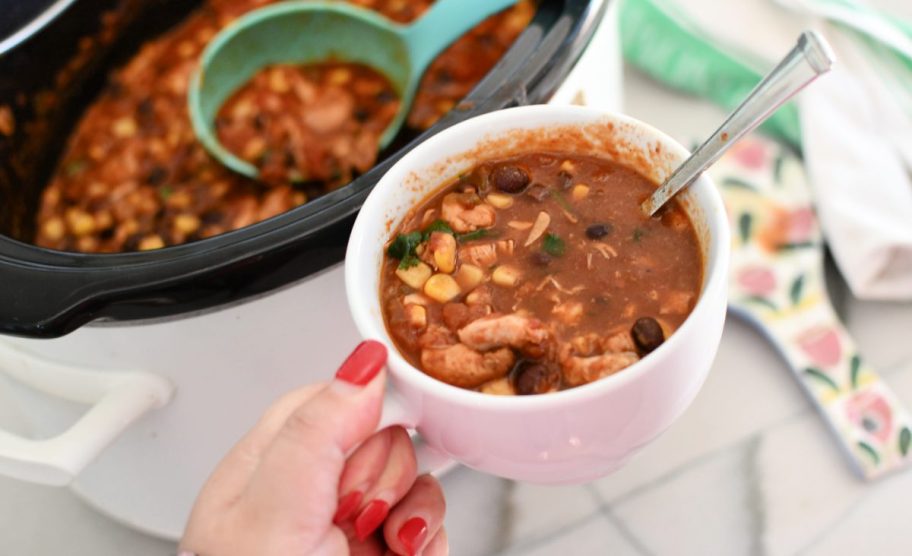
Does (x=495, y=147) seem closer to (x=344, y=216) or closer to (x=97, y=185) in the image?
(x=344, y=216)

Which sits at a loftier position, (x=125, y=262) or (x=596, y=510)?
(x=125, y=262)

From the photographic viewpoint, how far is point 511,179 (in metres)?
0.74

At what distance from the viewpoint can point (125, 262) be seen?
2.61 ft

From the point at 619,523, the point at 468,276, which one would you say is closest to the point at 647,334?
the point at 468,276

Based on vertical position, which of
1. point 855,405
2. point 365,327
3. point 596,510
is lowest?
point 596,510

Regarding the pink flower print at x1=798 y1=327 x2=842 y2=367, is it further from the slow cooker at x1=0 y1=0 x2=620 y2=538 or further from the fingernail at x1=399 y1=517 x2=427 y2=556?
the fingernail at x1=399 y1=517 x2=427 y2=556

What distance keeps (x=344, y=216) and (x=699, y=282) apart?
0.30 meters

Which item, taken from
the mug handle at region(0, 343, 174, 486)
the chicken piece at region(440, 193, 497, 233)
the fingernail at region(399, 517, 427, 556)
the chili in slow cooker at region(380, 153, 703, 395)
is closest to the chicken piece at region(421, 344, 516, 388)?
the chili in slow cooker at region(380, 153, 703, 395)

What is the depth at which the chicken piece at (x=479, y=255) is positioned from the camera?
70cm

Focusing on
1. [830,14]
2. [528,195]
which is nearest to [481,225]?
[528,195]

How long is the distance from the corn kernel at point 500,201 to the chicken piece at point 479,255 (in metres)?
0.05

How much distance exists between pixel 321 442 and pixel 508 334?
0.51 feet

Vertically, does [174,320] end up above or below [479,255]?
below

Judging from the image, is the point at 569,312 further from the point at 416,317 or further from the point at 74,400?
the point at 74,400
